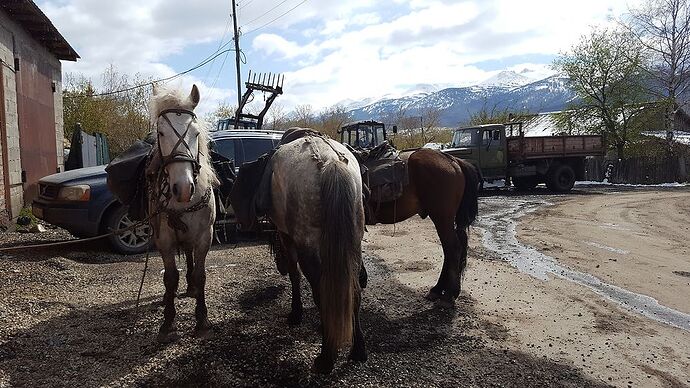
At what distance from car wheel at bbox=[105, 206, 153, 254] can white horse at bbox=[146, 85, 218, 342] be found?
318cm

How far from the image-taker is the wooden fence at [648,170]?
80.7 feet

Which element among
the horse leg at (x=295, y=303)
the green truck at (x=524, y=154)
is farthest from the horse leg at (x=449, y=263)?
the green truck at (x=524, y=154)

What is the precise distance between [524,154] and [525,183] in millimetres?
1793

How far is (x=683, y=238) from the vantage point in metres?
9.00

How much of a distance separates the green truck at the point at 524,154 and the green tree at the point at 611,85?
8585mm

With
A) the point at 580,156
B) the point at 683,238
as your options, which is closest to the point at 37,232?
the point at 683,238

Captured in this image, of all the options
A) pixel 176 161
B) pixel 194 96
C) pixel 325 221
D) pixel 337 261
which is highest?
pixel 194 96

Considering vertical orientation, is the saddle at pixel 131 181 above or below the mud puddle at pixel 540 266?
above

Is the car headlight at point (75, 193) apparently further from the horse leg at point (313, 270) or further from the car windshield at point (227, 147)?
the horse leg at point (313, 270)

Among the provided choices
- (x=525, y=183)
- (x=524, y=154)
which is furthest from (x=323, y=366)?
(x=525, y=183)

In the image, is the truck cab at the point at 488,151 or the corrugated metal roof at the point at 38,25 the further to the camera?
the truck cab at the point at 488,151

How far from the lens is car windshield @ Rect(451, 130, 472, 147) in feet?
63.5

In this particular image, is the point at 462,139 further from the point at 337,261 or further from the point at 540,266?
the point at 337,261

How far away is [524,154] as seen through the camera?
62.7 ft
